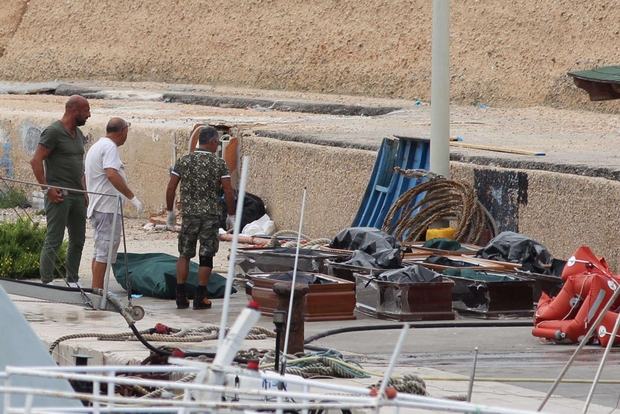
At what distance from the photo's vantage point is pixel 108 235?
9.66m

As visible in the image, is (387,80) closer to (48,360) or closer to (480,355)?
(480,355)

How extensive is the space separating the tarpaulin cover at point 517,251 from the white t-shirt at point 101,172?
353 centimetres

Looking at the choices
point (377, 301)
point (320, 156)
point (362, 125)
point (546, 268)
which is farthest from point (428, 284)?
point (362, 125)

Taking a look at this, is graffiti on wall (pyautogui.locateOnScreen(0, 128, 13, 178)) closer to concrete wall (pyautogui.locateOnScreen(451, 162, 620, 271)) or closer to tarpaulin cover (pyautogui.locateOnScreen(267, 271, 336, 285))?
concrete wall (pyautogui.locateOnScreen(451, 162, 620, 271))

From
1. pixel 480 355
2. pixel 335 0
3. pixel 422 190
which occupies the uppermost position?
pixel 335 0

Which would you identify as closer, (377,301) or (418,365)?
(418,365)

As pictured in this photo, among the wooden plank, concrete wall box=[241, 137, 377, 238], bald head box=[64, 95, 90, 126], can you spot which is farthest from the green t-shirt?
the wooden plank

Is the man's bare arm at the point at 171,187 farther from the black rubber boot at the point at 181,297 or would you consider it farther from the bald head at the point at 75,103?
the bald head at the point at 75,103

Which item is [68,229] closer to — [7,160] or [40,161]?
[40,161]

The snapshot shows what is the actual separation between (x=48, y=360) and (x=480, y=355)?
317cm

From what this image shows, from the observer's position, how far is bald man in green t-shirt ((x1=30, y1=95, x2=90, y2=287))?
9570 millimetres

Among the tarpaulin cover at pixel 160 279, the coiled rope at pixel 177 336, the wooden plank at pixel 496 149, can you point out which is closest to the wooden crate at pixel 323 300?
the tarpaulin cover at pixel 160 279

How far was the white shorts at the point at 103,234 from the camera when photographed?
377 inches

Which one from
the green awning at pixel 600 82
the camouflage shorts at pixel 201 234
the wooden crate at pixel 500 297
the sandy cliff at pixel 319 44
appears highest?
the sandy cliff at pixel 319 44
